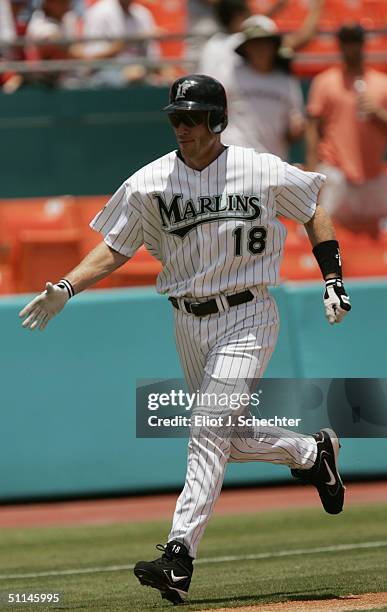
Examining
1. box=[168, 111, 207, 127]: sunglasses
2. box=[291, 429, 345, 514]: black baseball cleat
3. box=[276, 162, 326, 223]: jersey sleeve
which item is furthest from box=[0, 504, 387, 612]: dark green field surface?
box=[168, 111, 207, 127]: sunglasses

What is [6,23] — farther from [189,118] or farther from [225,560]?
[189,118]

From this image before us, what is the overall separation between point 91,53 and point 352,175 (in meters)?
2.96

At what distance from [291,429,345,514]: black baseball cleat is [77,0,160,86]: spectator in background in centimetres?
691

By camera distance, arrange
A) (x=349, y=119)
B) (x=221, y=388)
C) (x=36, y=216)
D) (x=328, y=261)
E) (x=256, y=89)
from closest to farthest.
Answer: (x=221, y=388)
(x=328, y=261)
(x=256, y=89)
(x=36, y=216)
(x=349, y=119)

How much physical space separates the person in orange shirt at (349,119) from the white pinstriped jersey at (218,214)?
5.41 m

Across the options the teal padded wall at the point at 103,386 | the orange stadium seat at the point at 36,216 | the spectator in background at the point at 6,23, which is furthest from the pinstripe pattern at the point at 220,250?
the spectator in background at the point at 6,23

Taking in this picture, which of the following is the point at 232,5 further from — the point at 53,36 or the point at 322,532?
the point at 322,532

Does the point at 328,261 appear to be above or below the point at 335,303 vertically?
above

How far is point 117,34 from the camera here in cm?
1235

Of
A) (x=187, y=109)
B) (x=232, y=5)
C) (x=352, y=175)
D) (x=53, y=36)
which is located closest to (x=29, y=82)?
(x=53, y=36)

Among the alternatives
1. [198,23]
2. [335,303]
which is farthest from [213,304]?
[198,23]

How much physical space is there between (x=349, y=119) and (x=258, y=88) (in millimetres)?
994

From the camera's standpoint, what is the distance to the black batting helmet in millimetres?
5560

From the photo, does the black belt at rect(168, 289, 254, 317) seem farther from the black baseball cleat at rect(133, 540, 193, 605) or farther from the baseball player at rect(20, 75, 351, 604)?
the black baseball cleat at rect(133, 540, 193, 605)
